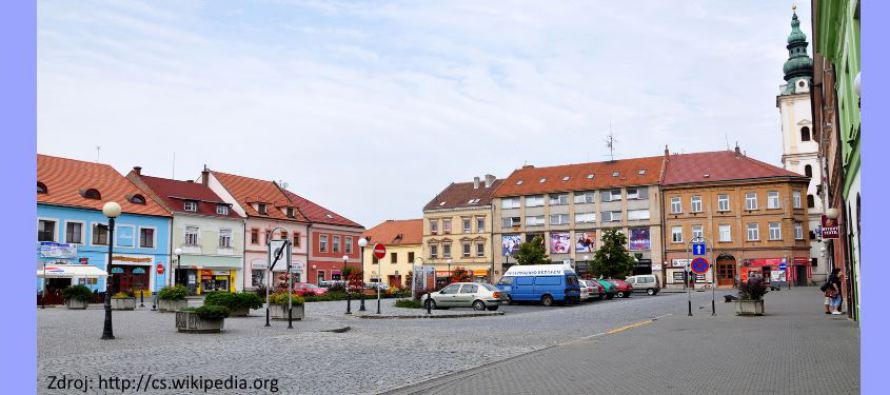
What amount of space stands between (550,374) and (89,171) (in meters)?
50.4

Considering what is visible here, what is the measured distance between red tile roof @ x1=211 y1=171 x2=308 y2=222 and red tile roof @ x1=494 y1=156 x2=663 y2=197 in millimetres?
25028

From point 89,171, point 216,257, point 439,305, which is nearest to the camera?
point 439,305

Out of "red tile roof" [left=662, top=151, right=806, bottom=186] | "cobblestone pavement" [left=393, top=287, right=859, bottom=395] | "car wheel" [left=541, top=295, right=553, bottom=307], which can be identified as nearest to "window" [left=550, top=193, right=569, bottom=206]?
"red tile roof" [left=662, top=151, right=806, bottom=186]

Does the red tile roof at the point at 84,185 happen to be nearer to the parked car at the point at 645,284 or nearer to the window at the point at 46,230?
the window at the point at 46,230

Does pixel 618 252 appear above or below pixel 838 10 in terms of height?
below

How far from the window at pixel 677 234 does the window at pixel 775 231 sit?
8.12 meters

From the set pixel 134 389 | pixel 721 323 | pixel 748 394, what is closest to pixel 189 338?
pixel 134 389

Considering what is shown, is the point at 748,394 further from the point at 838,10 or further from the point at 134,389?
the point at 838,10

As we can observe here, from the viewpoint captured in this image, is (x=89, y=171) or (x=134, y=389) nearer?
(x=134, y=389)

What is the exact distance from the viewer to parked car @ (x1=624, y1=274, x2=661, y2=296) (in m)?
56.2

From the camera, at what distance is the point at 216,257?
2372 inches

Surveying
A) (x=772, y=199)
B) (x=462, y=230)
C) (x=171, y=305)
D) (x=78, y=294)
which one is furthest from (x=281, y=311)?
(x=462, y=230)

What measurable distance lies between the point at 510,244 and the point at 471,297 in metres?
47.9

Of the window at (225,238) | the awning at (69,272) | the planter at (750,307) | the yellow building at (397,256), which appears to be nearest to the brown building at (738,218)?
the yellow building at (397,256)
